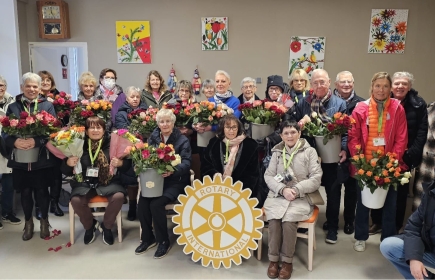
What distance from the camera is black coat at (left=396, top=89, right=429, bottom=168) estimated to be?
9.71 feet

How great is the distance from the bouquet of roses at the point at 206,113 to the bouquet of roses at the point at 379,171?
1.17 metres

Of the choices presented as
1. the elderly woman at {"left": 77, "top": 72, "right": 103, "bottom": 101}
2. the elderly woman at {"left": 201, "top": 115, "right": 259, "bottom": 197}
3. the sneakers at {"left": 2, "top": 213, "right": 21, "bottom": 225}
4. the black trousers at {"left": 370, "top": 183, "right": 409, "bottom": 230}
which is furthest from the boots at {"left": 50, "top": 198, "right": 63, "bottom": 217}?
the black trousers at {"left": 370, "top": 183, "right": 409, "bottom": 230}

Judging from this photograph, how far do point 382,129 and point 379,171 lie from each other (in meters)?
0.40

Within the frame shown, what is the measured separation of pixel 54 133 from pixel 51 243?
99 centimetres

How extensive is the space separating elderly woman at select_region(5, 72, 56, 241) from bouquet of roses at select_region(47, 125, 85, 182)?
139 mm

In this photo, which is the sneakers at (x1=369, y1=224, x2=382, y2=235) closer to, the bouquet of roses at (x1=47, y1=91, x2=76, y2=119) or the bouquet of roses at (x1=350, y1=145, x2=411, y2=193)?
the bouquet of roses at (x1=350, y1=145, x2=411, y2=193)

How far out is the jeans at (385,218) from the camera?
9.41 ft

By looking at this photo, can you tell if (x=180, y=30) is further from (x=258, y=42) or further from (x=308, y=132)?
(x=308, y=132)

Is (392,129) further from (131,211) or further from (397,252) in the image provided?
(131,211)

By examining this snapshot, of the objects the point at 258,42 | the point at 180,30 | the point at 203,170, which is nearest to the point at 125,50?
the point at 180,30

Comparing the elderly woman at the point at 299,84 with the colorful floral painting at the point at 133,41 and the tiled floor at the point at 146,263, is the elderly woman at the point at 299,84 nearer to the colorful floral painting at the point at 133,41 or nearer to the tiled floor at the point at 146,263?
the tiled floor at the point at 146,263

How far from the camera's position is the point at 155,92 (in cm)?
397

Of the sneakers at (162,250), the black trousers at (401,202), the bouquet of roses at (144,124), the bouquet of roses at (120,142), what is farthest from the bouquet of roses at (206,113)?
the black trousers at (401,202)

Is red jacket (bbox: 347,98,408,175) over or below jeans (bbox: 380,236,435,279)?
over
